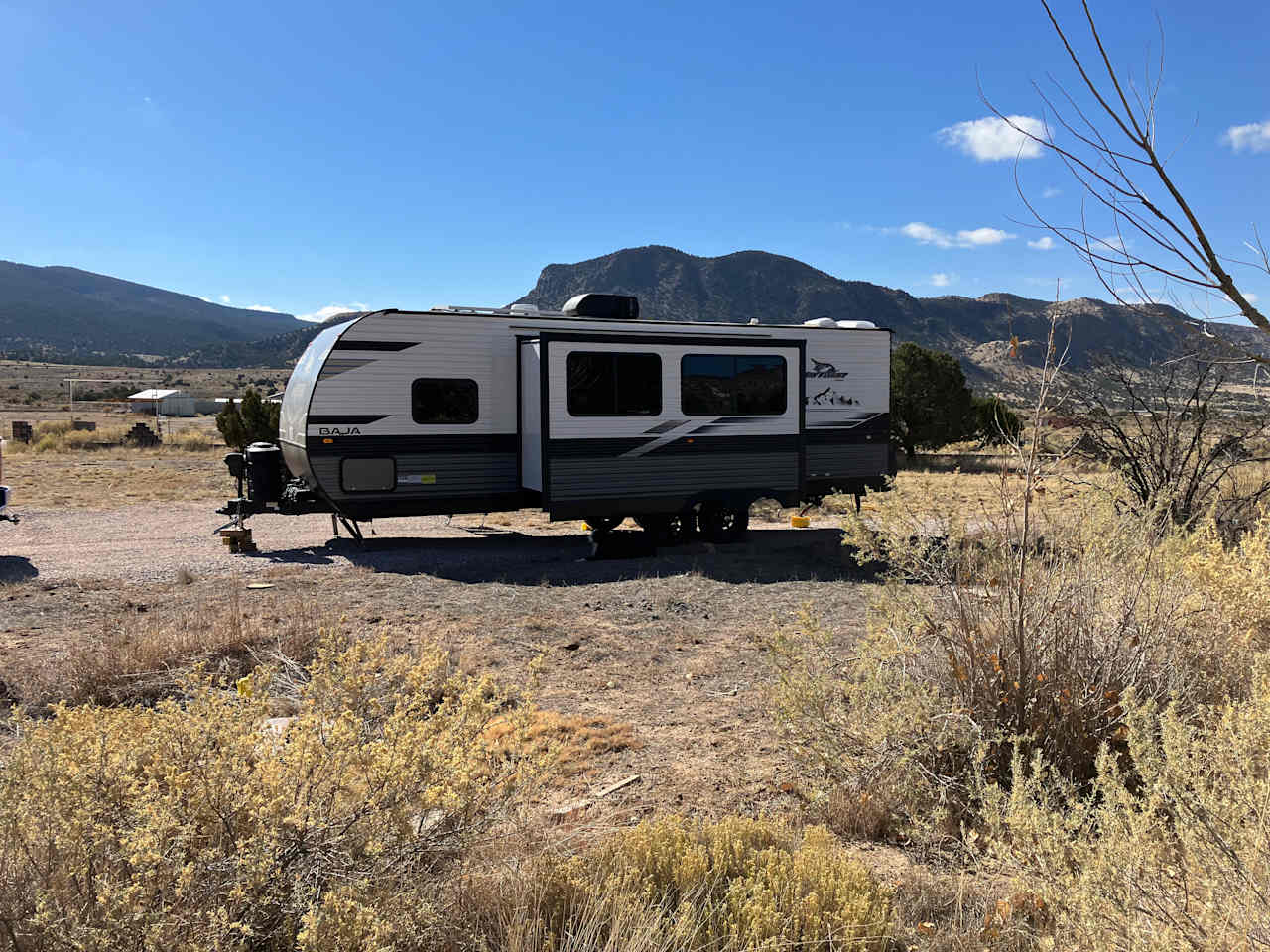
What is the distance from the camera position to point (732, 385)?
12.0 m

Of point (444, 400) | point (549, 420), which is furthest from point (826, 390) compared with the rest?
point (444, 400)

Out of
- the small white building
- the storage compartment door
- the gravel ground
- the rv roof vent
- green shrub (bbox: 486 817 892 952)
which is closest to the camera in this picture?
green shrub (bbox: 486 817 892 952)

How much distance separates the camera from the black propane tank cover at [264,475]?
1173 cm

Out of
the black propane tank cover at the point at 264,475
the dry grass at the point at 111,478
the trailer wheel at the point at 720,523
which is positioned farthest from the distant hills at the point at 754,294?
the black propane tank cover at the point at 264,475

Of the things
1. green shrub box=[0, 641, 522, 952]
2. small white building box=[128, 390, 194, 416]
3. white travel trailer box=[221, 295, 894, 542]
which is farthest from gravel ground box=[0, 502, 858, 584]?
small white building box=[128, 390, 194, 416]

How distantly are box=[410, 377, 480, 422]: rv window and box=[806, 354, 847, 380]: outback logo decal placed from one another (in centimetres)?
484

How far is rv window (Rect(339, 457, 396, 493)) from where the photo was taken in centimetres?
1074

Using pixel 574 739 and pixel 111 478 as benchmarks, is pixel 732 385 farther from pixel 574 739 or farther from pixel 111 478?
pixel 111 478

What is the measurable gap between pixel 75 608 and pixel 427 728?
644 cm

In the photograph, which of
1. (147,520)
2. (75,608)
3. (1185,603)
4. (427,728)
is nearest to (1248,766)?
(1185,603)

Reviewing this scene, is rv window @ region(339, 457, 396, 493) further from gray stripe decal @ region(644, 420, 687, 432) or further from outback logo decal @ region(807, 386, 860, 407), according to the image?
outback logo decal @ region(807, 386, 860, 407)

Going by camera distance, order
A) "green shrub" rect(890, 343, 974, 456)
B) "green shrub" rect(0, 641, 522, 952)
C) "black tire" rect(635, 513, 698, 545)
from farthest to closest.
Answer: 1. "green shrub" rect(890, 343, 974, 456)
2. "black tire" rect(635, 513, 698, 545)
3. "green shrub" rect(0, 641, 522, 952)

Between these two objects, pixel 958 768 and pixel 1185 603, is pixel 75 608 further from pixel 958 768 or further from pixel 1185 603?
pixel 1185 603

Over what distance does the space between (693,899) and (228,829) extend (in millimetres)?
1372
